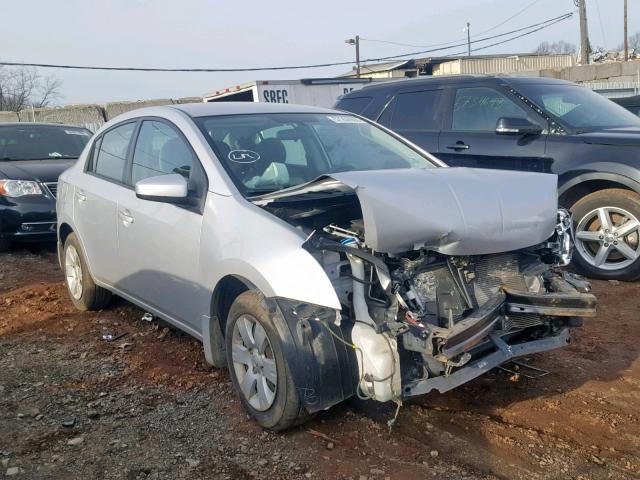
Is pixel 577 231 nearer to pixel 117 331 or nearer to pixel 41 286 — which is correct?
pixel 117 331

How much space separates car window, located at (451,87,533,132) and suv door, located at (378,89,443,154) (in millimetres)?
213

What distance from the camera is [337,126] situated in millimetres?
4715

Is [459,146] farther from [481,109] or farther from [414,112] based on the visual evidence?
[414,112]

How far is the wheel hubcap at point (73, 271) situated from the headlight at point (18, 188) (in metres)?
2.49

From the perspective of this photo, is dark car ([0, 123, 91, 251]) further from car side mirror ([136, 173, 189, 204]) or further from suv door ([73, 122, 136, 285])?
car side mirror ([136, 173, 189, 204])

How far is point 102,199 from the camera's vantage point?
4.97 metres

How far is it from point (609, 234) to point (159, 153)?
411cm

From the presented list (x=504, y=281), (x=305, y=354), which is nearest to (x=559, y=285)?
(x=504, y=281)

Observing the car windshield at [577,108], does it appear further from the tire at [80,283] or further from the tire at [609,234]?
the tire at [80,283]

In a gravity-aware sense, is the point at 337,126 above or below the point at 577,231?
above

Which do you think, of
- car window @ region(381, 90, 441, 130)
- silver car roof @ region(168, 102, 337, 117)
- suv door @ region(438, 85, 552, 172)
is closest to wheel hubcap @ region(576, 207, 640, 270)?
suv door @ region(438, 85, 552, 172)

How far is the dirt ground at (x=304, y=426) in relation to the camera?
3096 mm

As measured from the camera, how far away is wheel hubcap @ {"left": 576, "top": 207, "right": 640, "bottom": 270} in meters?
5.92

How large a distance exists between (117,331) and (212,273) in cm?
195
